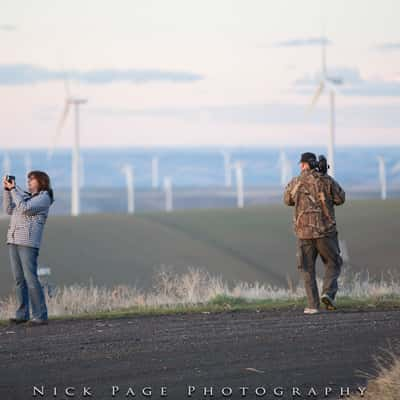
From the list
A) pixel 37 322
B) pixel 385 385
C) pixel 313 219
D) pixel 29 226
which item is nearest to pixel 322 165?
pixel 313 219

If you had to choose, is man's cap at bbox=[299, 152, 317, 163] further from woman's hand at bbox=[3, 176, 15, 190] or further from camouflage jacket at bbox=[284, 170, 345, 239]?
woman's hand at bbox=[3, 176, 15, 190]

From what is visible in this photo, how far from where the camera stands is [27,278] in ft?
47.4

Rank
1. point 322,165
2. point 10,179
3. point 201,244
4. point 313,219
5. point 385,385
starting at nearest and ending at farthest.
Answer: point 385,385 → point 10,179 → point 313,219 → point 322,165 → point 201,244

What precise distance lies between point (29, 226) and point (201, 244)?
132 feet

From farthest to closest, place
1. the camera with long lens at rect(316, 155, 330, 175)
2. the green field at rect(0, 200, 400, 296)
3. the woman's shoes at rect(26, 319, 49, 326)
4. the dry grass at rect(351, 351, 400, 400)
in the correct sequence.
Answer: the green field at rect(0, 200, 400, 296)
the camera with long lens at rect(316, 155, 330, 175)
the woman's shoes at rect(26, 319, 49, 326)
the dry grass at rect(351, 351, 400, 400)

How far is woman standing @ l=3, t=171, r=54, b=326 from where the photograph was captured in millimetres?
14367

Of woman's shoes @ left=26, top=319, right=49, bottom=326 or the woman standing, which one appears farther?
woman's shoes @ left=26, top=319, right=49, bottom=326

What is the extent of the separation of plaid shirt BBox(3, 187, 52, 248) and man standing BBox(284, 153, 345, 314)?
286 centimetres

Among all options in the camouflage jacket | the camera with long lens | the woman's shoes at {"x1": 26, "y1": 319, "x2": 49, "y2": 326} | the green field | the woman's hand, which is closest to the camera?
the woman's hand

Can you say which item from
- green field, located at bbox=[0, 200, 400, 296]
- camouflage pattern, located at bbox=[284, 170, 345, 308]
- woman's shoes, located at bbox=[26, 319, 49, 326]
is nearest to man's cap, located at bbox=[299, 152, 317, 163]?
camouflage pattern, located at bbox=[284, 170, 345, 308]

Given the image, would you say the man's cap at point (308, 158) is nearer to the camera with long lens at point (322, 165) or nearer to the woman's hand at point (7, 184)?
the camera with long lens at point (322, 165)

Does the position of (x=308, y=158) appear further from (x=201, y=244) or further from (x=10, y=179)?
(x=201, y=244)

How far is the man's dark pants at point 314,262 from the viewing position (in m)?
14.9

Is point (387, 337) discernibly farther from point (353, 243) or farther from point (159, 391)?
point (353, 243)
